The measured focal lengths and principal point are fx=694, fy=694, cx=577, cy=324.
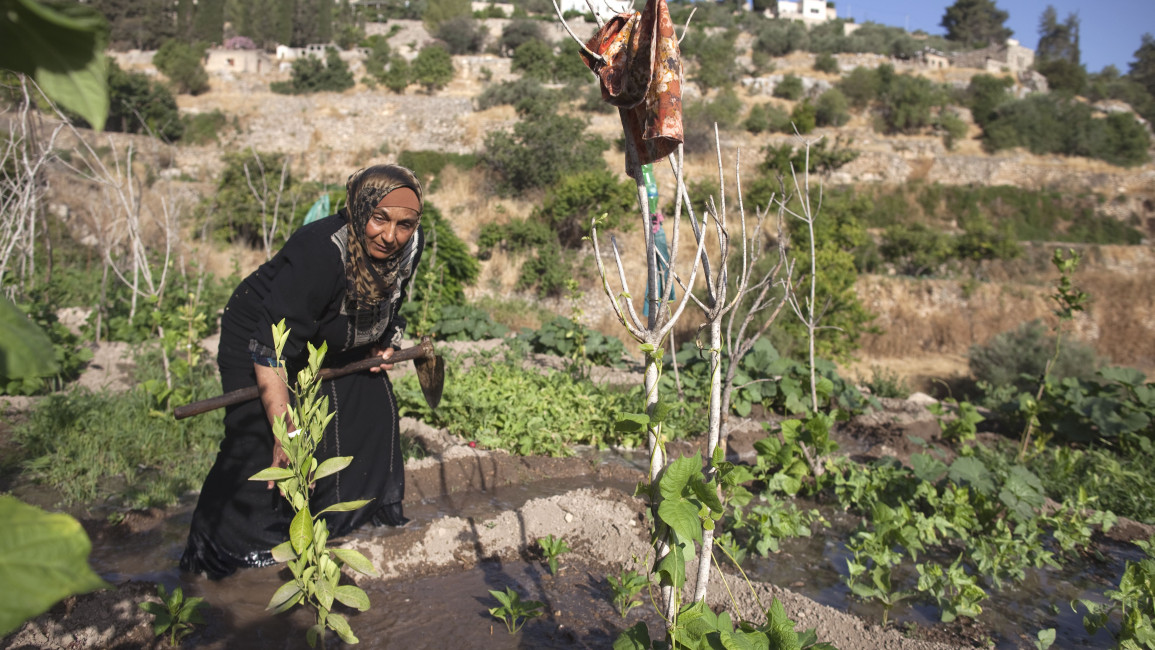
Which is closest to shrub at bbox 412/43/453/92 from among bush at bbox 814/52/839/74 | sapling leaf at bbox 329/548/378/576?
bush at bbox 814/52/839/74

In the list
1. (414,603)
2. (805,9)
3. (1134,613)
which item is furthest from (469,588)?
(805,9)

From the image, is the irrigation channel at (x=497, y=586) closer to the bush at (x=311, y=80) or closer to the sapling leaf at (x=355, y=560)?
the sapling leaf at (x=355, y=560)

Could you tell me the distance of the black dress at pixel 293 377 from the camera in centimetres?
246

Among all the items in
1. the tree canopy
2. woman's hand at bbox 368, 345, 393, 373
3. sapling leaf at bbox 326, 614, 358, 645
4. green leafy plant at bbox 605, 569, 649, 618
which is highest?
the tree canopy

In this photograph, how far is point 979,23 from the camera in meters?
57.4

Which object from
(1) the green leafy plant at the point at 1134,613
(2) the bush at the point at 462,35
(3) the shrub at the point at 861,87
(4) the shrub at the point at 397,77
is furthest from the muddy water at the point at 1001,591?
(2) the bush at the point at 462,35

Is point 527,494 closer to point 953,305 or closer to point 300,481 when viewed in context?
point 300,481

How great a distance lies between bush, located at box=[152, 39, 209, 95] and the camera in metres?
27.9

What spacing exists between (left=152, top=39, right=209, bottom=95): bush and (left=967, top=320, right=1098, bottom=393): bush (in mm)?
30067

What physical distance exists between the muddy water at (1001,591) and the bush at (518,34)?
3555 centimetres

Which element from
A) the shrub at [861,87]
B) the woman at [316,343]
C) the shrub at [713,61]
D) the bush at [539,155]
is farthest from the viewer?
the shrub at [713,61]

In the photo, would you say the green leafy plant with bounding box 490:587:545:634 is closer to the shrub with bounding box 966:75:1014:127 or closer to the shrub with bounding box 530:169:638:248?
the shrub with bounding box 530:169:638:248

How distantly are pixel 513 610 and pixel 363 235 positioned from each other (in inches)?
55.1

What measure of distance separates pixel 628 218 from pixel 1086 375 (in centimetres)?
864
